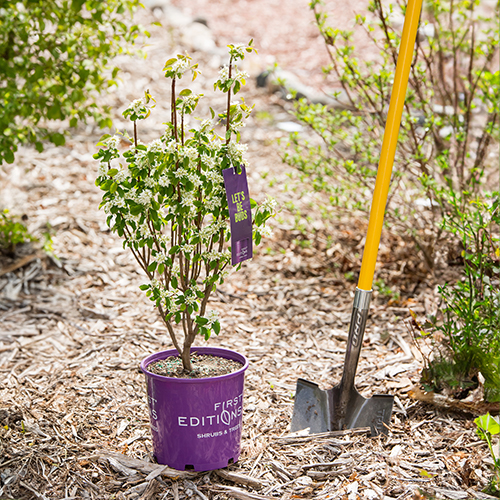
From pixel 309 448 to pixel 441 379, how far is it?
0.62 meters

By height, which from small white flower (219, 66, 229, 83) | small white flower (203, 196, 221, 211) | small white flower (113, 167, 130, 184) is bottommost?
small white flower (203, 196, 221, 211)

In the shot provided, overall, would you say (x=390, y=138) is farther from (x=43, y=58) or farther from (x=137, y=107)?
(x=43, y=58)

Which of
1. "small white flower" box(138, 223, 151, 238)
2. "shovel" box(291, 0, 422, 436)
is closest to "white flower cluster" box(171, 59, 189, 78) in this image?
"small white flower" box(138, 223, 151, 238)

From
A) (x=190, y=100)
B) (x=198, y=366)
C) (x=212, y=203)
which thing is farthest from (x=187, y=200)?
(x=198, y=366)

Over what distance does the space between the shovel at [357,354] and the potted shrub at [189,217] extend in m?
0.41

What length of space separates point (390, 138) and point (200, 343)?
4.71 ft

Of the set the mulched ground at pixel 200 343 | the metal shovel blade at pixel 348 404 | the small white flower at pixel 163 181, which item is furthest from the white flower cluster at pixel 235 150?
the mulched ground at pixel 200 343

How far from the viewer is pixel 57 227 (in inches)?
155

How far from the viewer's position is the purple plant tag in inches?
67.4

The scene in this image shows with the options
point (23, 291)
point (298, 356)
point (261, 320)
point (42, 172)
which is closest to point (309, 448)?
point (298, 356)

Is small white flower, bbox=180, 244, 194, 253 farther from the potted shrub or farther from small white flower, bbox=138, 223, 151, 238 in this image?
small white flower, bbox=138, 223, 151, 238

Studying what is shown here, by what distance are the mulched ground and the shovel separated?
8cm

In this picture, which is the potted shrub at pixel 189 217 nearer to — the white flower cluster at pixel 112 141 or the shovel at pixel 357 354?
the white flower cluster at pixel 112 141

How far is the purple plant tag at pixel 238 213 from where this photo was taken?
1713 mm
